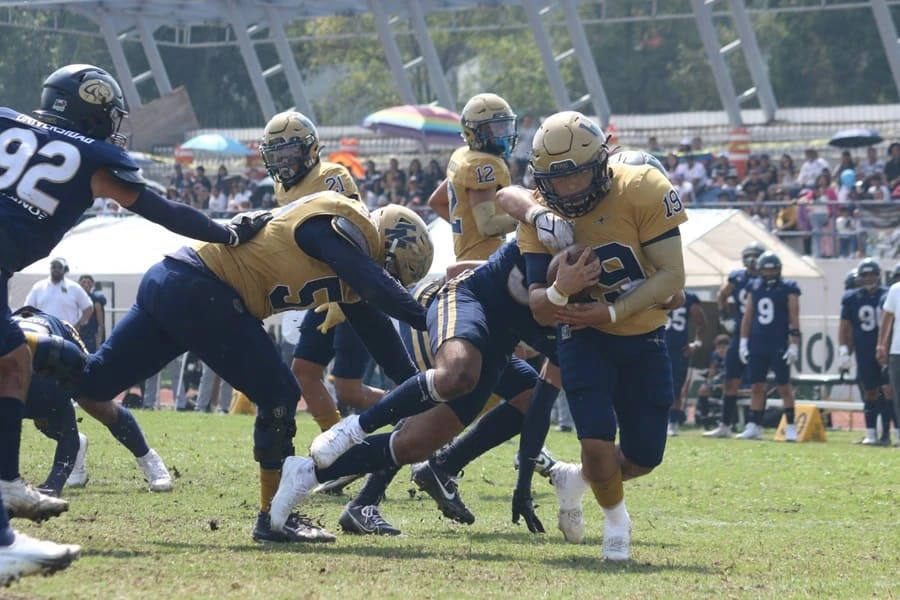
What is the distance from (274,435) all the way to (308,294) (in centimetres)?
65

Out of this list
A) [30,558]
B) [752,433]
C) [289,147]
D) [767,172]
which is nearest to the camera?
[30,558]

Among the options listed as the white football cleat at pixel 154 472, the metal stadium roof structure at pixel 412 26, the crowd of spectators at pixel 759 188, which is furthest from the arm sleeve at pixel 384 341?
the metal stadium roof structure at pixel 412 26

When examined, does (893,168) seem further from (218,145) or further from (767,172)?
(218,145)

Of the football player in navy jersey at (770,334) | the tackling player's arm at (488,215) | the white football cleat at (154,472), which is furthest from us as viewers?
the football player in navy jersey at (770,334)

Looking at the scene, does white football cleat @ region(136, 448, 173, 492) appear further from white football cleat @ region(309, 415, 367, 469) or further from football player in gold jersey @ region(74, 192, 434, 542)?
white football cleat @ region(309, 415, 367, 469)

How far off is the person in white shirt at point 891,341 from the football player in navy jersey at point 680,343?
2.31m

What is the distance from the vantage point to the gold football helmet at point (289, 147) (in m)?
9.07

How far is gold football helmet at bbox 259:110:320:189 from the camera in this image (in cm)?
907

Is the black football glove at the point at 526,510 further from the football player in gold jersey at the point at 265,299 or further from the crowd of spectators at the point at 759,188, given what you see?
the crowd of spectators at the point at 759,188

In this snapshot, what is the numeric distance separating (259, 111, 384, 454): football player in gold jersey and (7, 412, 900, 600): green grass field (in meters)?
0.66

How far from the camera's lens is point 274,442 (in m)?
7.04

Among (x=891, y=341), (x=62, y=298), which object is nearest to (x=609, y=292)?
(x=891, y=341)

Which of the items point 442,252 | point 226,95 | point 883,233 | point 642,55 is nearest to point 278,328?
point 442,252

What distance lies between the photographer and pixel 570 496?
714cm
